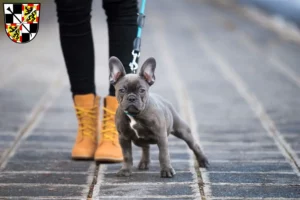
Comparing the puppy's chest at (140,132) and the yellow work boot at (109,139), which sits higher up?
the puppy's chest at (140,132)

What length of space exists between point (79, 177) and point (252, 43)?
21.6 feet

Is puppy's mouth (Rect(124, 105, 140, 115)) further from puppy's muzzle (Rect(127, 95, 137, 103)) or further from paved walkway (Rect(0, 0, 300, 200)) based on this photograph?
paved walkway (Rect(0, 0, 300, 200))

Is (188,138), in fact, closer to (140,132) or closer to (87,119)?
(140,132)

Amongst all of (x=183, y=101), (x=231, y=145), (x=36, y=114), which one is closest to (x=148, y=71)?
(x=231, y=145)

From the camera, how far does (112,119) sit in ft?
13.0

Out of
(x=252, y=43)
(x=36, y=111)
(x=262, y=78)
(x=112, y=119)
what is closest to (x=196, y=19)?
(x=252, y=43)

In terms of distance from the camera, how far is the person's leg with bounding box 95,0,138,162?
3.84 m

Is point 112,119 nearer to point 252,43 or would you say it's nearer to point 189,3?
point 252,43

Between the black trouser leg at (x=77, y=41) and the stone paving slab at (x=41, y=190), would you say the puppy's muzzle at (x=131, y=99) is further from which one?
the black trouser leg at (x=77, y=41)

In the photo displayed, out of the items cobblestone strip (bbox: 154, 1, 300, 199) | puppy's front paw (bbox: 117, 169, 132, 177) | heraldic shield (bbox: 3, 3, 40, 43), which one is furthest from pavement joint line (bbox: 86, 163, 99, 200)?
heraldic shield (bbox: 3, 3, 40, 43)

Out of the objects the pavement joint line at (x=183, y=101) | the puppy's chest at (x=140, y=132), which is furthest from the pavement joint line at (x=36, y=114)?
the pavement joint line at (x=183, y=101)

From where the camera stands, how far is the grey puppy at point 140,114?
3.34 metres

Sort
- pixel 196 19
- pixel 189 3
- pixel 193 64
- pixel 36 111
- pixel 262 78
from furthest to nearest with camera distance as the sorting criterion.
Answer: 1. pixel 189 3
2. pixel 196 19
3. pixel 193 64
4. pixel 262 78
5. pixel 36 111

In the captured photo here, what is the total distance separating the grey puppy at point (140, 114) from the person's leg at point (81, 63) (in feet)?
1.53
